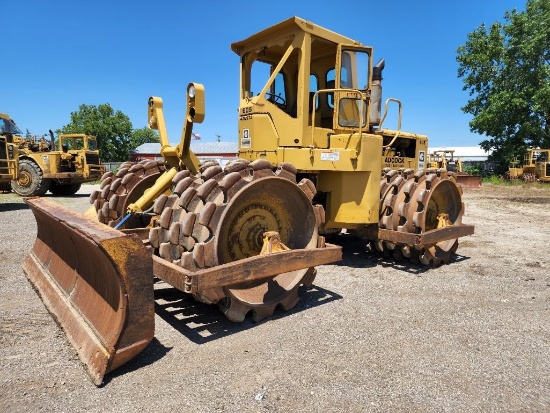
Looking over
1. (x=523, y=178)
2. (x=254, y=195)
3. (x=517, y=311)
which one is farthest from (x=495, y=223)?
(x=523, y=178)

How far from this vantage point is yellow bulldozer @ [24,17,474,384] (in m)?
2.98

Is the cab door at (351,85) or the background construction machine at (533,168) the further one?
the background construction machine at (533,168)

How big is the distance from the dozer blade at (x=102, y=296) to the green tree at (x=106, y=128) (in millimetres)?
55233

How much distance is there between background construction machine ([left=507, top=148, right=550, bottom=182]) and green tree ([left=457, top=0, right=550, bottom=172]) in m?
1.53

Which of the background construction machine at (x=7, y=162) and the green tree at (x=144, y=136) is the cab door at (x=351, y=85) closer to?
the background construction machine at (x=7, y=162)

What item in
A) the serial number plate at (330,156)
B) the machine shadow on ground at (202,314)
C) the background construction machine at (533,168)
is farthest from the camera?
the background construction machine at (533,168)

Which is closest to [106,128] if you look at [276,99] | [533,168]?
[533,168]

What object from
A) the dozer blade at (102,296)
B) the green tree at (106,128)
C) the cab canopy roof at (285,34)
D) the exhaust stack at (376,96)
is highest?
the green tree at (106,128)

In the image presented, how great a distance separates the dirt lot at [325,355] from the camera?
2518 mm

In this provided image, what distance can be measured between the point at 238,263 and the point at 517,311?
298 centimetres

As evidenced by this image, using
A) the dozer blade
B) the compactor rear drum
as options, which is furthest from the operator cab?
the dozer blade

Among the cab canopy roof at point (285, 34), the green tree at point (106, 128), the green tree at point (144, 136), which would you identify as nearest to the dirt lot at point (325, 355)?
the cab canopy roof at point (285, 34)

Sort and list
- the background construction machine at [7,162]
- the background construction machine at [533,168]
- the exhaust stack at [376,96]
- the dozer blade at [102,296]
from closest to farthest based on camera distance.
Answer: the dozer blade at [102,296] → the exhaust stack at [376,96] → the background construction machine at [7,162] → the background construction machine at [533,168]

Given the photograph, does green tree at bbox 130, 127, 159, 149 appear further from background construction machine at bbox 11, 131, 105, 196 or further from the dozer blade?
the dozer blade
